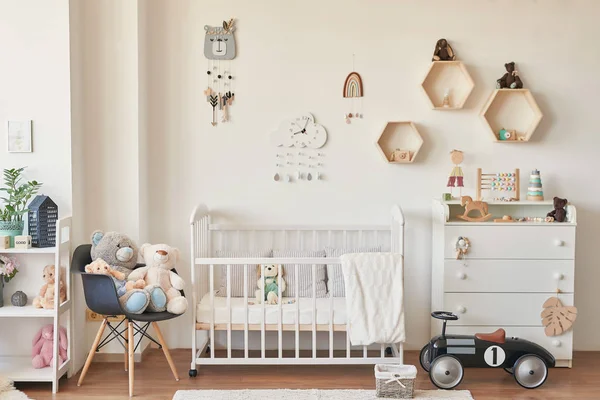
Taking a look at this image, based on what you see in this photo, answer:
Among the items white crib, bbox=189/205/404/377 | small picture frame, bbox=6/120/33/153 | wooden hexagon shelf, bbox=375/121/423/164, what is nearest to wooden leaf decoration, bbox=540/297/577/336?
white crib, bbox=189/205/404/377

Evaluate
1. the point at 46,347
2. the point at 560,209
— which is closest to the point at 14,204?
the point at 46,347

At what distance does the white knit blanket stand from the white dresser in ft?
1.26

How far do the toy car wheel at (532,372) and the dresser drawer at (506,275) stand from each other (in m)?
0.42

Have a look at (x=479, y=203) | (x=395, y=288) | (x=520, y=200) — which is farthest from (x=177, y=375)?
(x=520, y=200)

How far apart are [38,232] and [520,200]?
2.63 m

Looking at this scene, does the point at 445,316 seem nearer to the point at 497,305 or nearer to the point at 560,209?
the point at 497,305

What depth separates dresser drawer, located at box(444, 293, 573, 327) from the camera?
364 cm

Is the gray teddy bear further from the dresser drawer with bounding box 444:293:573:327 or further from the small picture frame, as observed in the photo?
the dresser drawer with bounding box 444:293:573:327

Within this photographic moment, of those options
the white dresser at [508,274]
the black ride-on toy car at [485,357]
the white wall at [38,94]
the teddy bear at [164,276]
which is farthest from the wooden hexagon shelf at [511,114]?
the white wall at [38,94]

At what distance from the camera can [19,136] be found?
357 centimetres

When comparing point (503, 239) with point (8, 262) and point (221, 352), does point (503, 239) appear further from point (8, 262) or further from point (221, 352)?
point (8, 262)

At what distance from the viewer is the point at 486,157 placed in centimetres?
397

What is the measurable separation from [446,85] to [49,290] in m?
2.48

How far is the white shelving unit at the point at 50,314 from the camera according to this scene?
3.29 m
